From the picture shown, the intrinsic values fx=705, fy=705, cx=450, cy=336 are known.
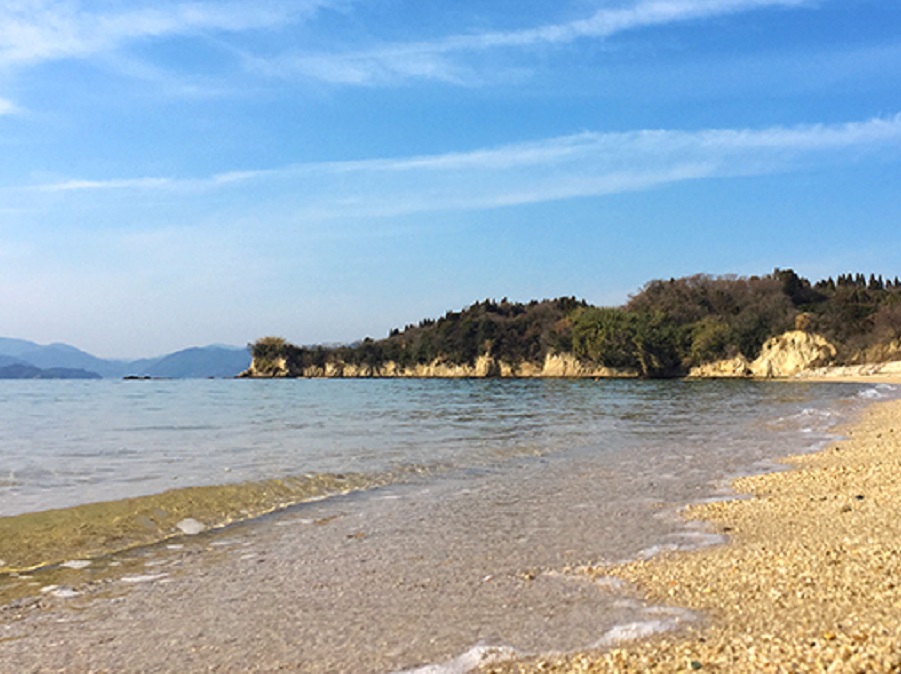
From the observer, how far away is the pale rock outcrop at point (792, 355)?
7825cm

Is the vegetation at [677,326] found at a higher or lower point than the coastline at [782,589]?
higher

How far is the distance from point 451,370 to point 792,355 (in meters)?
53.4

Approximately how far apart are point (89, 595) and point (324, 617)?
2.15 m

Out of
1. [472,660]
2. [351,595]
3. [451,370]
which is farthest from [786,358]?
[472,660]

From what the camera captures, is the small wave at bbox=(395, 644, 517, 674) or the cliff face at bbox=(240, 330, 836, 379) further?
the cliff face at bbox=(240, 330, 836, 379)

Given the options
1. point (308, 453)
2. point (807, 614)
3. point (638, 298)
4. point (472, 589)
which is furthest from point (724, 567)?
point (638, 298)

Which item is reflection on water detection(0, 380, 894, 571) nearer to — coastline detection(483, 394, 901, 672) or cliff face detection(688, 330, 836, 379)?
coastline detection(483, 394, 901, 672)

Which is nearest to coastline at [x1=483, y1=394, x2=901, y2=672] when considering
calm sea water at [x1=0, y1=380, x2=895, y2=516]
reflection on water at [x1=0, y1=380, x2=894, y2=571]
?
reflection on water at [x1=0, y1=380, x2=894, y2=571]

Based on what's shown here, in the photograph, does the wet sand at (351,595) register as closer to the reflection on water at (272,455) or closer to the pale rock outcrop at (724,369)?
the reflection on water at (272,455)

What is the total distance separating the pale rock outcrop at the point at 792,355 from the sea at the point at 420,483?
2458 inches

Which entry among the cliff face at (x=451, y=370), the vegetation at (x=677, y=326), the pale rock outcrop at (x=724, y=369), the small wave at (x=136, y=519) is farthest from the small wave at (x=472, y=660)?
the cliff face at (x=451, y=370)

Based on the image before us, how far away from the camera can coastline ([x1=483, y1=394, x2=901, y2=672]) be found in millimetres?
3553

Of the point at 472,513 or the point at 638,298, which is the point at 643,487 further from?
the point at 638,298

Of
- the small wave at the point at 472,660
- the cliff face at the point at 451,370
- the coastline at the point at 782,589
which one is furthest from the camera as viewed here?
the cliff face at the point at 451,370
